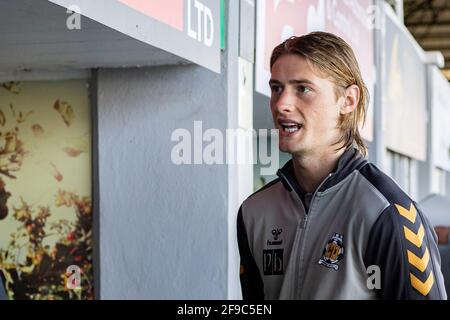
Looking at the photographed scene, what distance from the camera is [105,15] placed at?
267 centimetres

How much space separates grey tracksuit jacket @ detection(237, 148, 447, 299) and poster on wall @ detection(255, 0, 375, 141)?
1555 mm

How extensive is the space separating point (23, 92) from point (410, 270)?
2.84 m

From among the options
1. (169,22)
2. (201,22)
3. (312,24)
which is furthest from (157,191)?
(312,24)

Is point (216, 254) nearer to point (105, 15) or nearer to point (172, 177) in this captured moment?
point (172, 177)

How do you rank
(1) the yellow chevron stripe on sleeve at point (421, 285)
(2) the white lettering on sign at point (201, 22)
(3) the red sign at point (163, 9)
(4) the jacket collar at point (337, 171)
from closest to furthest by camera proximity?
(1) the yellow chevron stripe on sleeve at point (421, 285), (4) the jacket collar at point (337, 171), (3) the red sign at point (163, 9), (2) the white lettering on sign at point (201, 22)

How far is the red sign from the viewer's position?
9.61ft

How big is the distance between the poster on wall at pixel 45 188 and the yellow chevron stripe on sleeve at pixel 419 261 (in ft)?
8.43

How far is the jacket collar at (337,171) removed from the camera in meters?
1.91

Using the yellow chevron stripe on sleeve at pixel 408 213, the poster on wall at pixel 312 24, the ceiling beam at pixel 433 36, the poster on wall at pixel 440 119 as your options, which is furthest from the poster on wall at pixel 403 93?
the yellow chevron stripe on sleeve at pixel 408 213

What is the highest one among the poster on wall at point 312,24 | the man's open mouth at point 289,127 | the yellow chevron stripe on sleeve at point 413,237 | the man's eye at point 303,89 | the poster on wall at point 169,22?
the poster on wall at point 312,24

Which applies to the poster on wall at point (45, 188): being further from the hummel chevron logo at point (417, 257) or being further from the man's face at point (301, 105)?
the hummel chevron logo at point (417, 257)

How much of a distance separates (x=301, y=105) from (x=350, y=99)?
0.42ft

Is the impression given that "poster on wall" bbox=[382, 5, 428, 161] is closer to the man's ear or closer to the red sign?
the red sign

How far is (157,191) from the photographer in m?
3.97
